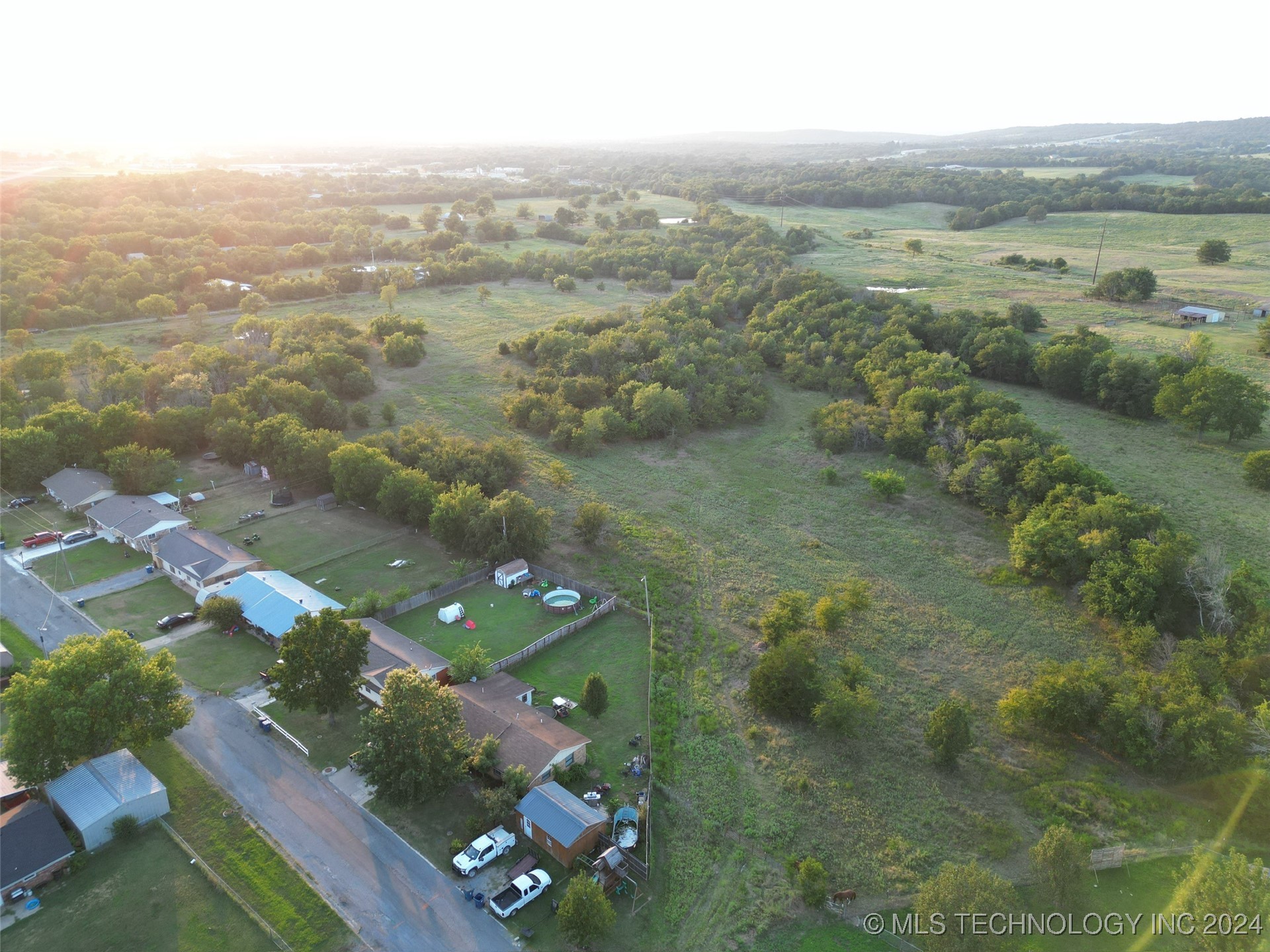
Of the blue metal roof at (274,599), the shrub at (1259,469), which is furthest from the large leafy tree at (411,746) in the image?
the shrub at (1259,469)

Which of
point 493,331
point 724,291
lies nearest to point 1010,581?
point 724,291

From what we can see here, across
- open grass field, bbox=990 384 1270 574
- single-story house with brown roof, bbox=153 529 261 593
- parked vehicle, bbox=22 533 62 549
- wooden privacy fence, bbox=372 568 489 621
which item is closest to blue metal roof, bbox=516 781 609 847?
wooden privacy fence, bbox=372 568 489 621

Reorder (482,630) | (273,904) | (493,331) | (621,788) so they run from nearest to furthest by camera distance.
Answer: (273,904) < (621,788) < (482,630) < (493,331)

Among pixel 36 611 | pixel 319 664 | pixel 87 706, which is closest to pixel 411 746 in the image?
pixel 319 664

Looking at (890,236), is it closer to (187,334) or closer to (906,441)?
(906,441)

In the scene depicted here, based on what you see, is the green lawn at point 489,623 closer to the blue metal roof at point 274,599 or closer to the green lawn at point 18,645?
the blue metal roof at point 274,599

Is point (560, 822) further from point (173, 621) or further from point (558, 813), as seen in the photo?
point (173, 621)
